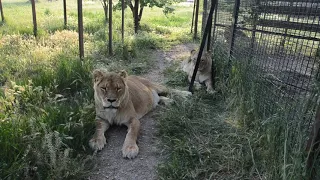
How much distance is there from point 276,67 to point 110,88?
2.54 metres

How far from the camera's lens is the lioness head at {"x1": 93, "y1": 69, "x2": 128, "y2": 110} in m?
3.83

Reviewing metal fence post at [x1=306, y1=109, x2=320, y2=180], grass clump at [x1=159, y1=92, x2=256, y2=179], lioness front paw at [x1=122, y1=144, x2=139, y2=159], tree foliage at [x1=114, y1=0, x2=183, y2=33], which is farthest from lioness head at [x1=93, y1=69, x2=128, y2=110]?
tree foliage at [x1=114, y1=0, x2=183, y2=33]

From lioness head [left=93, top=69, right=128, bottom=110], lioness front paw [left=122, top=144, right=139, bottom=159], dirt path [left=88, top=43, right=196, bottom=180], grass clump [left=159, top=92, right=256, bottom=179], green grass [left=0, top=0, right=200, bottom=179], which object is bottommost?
dirt path [left=88, top=43, right=196, bottom=180]

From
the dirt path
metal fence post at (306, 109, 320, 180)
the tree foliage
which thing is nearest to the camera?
metal fence post at (306, 109, 320, 180)

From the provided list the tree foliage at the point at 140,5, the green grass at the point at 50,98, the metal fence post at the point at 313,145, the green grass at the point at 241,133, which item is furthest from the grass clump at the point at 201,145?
the tree foliage at the point at 140,5

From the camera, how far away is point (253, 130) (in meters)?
3.74

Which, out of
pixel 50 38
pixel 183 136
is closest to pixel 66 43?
pixel 50 38

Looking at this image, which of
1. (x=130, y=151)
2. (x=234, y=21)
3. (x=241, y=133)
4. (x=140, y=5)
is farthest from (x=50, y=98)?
(x=140, y=5)

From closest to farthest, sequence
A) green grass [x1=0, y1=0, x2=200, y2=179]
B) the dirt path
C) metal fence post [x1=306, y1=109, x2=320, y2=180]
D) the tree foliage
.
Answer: metal fence post [x1=306, y1=109, x2=320, y2=180]
green grass [x1=0, y1=0, x2=200, y2=179]
the dirt path
the tree foliage

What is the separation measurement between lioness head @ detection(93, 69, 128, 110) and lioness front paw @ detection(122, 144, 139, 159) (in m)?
0.58

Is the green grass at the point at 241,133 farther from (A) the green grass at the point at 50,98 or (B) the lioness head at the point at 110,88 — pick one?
(A) the green grass at the point at 50,98

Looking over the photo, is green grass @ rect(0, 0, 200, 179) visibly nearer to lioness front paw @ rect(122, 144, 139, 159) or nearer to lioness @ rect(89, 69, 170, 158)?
lioness @ rect(89, 69, 170, 158)

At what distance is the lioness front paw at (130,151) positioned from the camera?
3.57m

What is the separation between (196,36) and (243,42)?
7.07 metres
